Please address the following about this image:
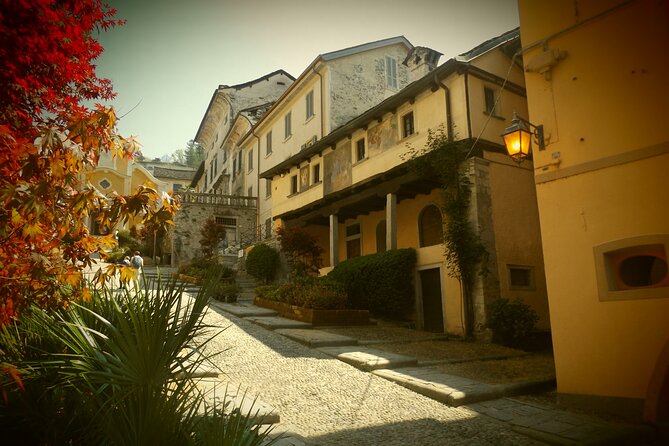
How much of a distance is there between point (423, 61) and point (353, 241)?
8072 mm

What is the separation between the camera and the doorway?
1196 centimetres

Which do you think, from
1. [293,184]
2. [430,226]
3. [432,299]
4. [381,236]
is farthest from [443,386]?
[293,184]

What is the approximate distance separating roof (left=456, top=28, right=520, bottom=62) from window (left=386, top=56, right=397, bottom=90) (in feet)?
29.3

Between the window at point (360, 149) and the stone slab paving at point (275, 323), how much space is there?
730 cm

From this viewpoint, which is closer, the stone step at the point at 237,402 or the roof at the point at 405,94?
the stone step at the point at 237,402

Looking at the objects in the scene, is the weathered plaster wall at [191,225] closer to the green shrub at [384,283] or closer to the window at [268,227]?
the window at [268,227]

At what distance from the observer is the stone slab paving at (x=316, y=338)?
8.21 meters

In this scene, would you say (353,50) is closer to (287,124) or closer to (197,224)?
(287,124)

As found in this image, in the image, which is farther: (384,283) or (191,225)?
(191,225)

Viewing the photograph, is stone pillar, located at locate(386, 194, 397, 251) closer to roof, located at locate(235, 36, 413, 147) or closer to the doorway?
the doorway

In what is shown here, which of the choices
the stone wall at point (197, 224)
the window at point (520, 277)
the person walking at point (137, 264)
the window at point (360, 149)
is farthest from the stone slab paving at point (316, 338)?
the stone wall at point (197, 224)

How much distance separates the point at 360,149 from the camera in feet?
52.3

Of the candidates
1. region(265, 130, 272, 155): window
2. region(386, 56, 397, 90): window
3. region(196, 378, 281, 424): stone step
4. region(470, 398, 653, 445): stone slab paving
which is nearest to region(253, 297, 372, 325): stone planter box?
region(196, 378, 281, 424): stone step

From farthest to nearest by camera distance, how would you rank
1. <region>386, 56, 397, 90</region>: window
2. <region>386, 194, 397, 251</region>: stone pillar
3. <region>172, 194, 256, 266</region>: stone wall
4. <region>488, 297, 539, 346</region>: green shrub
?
<region>172, 194, 256, 266</region>: stone wall
<region>386, 56, 397, 90</region>: window
<region>386, 194, 397, 251</region>: stone pillar
<region>488, 297, 539, 346</region>: green shrub
